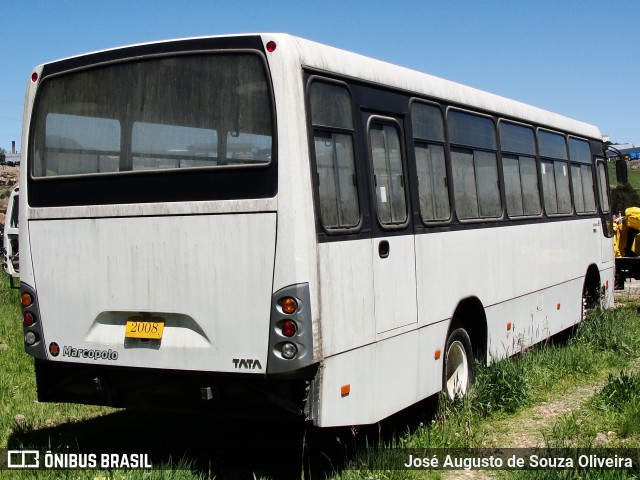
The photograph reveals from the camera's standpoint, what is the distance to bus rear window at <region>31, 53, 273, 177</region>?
6543 mm

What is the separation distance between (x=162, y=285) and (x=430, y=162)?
116 inches

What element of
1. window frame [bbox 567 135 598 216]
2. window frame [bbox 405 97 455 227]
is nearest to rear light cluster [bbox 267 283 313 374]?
window frame [bbox 405 97 455 227]

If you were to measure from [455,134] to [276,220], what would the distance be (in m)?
3.44

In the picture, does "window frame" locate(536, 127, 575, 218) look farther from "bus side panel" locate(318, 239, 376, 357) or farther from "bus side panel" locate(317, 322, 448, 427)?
"bus side panel" locate(318, 239, 376, 357)

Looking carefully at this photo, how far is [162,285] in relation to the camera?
6727 mm

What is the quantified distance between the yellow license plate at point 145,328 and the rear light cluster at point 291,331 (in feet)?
3.00

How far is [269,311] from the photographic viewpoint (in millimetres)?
6336

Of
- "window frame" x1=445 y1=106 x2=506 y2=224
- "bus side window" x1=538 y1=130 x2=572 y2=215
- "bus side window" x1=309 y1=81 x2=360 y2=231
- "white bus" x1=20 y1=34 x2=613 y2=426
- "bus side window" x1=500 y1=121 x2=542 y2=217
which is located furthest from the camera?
"bus side window" x1=538 y1=130 x2=572 y2=215

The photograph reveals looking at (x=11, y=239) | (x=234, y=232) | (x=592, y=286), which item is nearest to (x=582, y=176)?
(x=592, y=286)

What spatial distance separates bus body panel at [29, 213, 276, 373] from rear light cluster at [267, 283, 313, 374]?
0.26 ft

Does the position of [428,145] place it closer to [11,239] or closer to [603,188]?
[603,188]

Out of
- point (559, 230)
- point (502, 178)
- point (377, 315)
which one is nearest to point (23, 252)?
point (377, 315)

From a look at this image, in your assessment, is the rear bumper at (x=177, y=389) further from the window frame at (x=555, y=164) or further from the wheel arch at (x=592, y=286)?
the wheel arch at (x=592, y=286)

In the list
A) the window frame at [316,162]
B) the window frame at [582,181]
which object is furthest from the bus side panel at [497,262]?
the window frame at [316,162]
